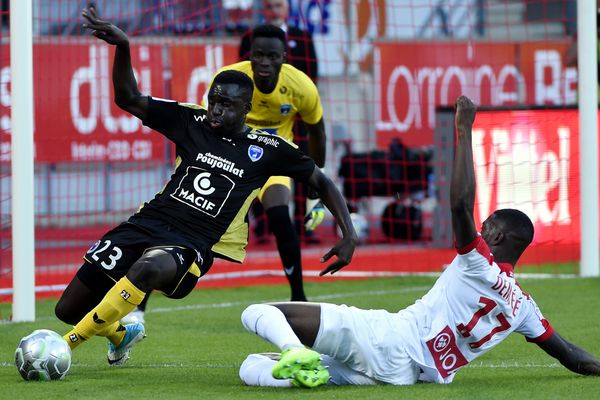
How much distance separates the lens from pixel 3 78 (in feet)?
34.7

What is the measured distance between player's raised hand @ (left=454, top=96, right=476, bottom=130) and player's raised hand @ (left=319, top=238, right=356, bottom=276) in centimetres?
93

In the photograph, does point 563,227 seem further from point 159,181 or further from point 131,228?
point 131,228

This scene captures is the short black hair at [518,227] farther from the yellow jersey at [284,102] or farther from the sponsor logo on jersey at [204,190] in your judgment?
the yellow jersey at [284,102]

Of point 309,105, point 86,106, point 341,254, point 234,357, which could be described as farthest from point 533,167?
point 341,254

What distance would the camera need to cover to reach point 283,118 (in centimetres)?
909

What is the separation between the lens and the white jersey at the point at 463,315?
18.1 feet

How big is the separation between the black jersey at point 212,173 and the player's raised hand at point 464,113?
1392 mm

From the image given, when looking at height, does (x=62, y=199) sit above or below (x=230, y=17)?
below

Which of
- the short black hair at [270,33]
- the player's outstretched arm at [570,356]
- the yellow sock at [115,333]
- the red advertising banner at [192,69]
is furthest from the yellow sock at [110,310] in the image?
the red advertising banner at [192,69]

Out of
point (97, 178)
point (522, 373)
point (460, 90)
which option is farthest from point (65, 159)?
point (522, 373)

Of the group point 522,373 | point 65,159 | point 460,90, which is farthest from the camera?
point 460,90

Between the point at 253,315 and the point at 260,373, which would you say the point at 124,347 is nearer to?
the point at 260,373

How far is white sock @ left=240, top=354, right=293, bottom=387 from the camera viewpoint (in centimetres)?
569

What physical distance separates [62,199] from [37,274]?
2.55 m
